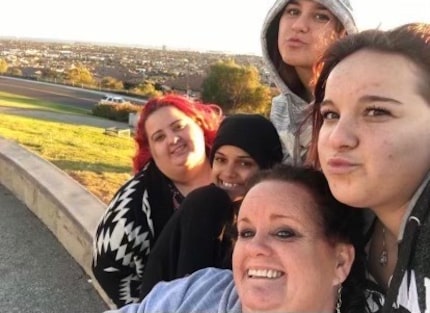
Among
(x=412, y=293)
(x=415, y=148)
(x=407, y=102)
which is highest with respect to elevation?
(x=407, y=102)

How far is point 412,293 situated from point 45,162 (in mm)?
4763

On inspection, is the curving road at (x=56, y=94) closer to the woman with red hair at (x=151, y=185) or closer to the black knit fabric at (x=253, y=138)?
the woman with red hair at (x=151, y=185)

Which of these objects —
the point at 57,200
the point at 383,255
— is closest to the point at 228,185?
the point at 383,255

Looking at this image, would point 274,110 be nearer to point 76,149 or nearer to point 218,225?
point 218,225

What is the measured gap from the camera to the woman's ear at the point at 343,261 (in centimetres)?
179

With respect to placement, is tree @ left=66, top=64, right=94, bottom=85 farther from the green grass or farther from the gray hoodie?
the gray hoodie

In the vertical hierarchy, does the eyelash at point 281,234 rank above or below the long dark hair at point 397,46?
below

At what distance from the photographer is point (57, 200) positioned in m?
4.49

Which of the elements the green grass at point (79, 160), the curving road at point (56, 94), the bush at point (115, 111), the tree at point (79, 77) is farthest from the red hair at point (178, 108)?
the tree at point (79, 77)

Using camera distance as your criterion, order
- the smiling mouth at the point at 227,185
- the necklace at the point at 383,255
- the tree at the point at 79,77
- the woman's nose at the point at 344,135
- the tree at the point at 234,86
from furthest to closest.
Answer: the tree at the point at 79,77, the tree at the point at 234,86, the smiling mouth at the point at 227,185, the necklace at the point at 383,255, the woman's nose at the point at 344,135

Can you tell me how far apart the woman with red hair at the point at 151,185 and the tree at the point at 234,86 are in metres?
42.6

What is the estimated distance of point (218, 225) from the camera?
223cm

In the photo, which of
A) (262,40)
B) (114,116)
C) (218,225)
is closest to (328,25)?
(262,40)

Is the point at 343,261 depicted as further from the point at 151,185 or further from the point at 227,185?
the point at 151,185
